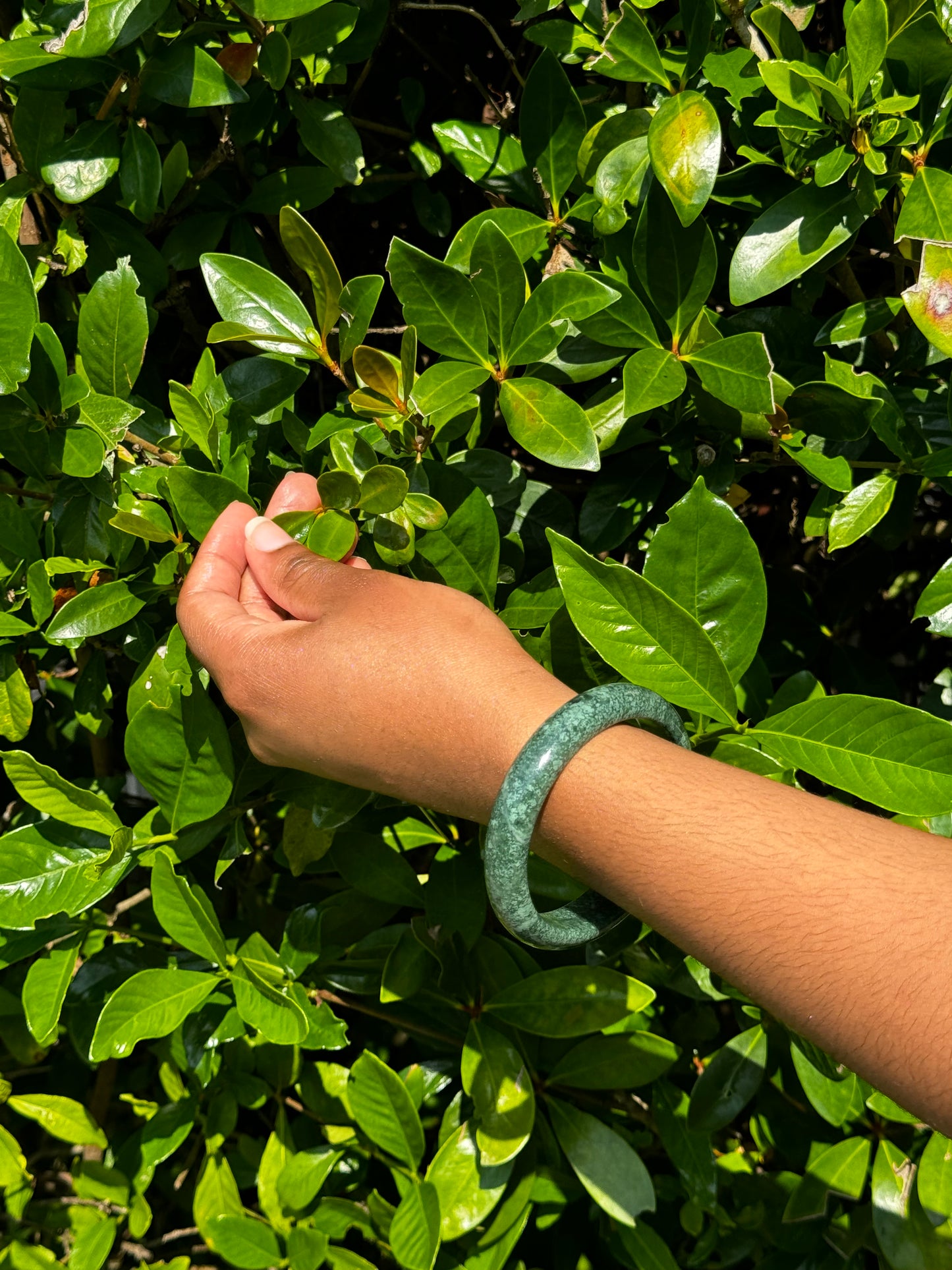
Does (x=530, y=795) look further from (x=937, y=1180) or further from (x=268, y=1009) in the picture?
(x=937, y=1180)

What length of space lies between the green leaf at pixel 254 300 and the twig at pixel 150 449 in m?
0.18

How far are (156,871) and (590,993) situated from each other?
57cm

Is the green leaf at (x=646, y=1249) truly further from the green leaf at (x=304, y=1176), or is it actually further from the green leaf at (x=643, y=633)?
the green leaf at (x=643, y=633)

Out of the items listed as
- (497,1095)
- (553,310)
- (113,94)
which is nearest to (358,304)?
(553,310)

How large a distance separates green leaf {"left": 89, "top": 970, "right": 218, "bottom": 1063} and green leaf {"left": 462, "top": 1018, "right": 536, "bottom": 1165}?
1.20 ft

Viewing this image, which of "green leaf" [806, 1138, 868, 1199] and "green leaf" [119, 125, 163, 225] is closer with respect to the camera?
"green leaf" [119, 125, 163, 225]

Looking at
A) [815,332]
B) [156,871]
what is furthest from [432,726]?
[815,332]

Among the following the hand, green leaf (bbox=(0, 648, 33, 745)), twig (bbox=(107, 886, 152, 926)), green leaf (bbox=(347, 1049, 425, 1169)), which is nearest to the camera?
the hand

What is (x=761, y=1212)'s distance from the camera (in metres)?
1.53

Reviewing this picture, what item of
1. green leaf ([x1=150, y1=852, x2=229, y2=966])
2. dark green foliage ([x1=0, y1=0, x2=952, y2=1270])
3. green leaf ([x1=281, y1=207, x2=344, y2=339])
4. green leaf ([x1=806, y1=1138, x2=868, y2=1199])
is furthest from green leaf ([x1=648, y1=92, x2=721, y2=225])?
green leaf ([x1=806, y1=1138, x2=868, y2=1199])

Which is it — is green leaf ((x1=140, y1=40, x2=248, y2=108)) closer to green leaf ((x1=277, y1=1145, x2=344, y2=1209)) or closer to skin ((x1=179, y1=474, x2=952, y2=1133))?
skin ((x1=179, y1=474, x2=952, y2=1133))

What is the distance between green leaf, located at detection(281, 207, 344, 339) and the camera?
1.07 metres

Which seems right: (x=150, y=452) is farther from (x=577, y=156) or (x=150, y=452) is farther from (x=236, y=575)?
(x=577, y=156)

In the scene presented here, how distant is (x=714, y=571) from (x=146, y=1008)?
82 cm
